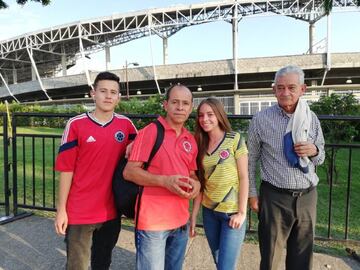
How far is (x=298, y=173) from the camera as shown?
2.30 metres

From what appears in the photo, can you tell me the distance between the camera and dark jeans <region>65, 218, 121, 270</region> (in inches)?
90.0

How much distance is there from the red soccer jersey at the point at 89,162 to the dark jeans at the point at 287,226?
1.17 metres

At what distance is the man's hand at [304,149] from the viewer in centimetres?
219

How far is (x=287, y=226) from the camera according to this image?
238cm

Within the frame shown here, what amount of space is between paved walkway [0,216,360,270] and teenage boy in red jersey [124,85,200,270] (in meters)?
1.28

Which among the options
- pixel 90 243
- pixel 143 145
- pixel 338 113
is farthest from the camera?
pixel 338 113

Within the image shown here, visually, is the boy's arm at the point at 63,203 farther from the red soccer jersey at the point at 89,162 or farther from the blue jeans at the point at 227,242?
the blue jeans at the point at 227,242

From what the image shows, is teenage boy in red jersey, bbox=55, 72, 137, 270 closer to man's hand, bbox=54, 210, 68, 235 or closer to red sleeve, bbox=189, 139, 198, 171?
man's hand, bbox=54, 210, 68, 235

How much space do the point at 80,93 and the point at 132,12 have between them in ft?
41.7

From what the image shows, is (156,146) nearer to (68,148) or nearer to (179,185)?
(179,185)

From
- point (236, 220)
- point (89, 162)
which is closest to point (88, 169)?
point (89, 162)

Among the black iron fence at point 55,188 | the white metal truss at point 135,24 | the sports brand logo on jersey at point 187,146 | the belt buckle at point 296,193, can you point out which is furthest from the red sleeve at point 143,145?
the white metal truss at point 135,24

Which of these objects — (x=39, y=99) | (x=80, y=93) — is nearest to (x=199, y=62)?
(x=80, y=93)

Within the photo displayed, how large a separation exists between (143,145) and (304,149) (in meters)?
1.10
